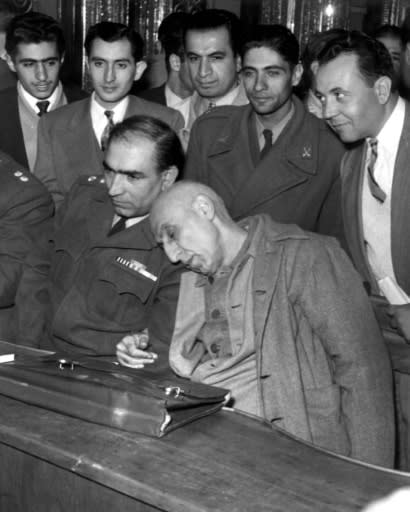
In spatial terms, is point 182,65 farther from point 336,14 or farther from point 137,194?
point 137,194

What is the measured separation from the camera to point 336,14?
17.5 ft

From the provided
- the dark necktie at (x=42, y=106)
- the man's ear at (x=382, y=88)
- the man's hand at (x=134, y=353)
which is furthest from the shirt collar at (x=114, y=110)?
the man's hand at (x=134, y=353)

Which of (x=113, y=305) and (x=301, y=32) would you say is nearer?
(x=113, y=305)

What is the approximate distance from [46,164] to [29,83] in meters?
0.51

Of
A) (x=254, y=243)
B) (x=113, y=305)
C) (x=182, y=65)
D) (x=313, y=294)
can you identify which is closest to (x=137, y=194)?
(x=113, y=305)

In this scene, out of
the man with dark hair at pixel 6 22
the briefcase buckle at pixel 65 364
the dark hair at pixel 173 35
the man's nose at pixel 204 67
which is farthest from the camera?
the man with dark hair at pixel 6 22

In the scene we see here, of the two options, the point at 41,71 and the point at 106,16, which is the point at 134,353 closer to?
the point at 41,71

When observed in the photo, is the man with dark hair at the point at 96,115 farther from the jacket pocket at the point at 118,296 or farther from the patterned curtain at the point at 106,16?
the patterned curtain at the point at 106,16

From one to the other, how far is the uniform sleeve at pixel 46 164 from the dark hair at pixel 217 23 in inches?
30.4

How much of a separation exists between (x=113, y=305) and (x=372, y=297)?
2.78 feet

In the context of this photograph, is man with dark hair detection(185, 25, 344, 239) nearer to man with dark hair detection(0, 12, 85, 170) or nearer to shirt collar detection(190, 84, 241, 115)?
shirt collar detection(190, 84, 241, 115)

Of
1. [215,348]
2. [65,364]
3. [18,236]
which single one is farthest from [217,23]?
[65,364]

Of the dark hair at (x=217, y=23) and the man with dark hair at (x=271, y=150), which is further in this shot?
the dark hair at (x=217, y=23)

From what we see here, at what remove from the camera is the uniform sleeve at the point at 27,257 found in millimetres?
3260
